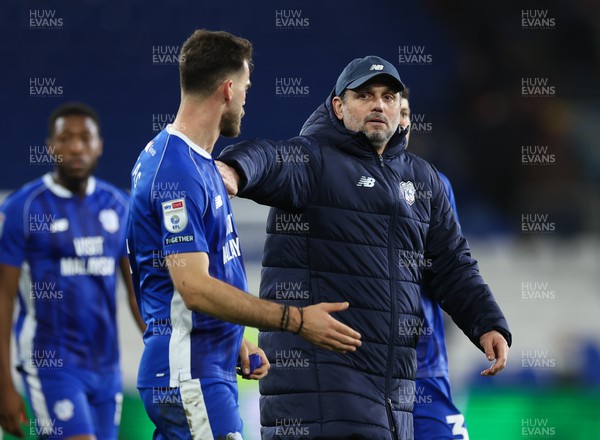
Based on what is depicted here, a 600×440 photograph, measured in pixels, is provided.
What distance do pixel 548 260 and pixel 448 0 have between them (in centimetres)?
345

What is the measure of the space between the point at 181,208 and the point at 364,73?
4.56 ft

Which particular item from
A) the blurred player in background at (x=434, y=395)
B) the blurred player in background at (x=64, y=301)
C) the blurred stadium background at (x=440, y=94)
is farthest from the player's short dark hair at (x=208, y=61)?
the blurred stadium background at (x=440, y=94)

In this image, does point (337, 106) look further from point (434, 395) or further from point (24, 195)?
point (24, 195)

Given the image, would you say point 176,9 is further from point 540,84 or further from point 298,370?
point 298,370

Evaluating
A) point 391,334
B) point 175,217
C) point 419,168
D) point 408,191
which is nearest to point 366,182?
point 408,191

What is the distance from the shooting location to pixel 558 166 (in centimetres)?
1123

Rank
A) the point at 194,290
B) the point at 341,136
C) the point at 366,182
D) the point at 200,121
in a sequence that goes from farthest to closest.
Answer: the point at 341,136
the point at 366,182
the point at 200,121
the point at 194,290

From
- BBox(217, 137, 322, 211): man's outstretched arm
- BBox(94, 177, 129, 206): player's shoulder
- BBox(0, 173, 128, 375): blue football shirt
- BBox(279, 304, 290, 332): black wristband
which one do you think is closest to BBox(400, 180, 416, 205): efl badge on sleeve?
BBox(217, 137, 322, 211): man's outstretched arm

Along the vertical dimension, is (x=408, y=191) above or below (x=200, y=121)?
below

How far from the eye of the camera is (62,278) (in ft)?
21.3

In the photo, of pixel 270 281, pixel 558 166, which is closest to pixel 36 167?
pixel 558 166

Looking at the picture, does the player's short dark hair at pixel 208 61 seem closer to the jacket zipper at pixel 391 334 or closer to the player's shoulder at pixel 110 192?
the jacket zipper at pixel 391 334

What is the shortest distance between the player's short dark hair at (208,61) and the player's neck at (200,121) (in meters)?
0.05

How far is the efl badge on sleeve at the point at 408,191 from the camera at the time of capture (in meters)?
4.45
